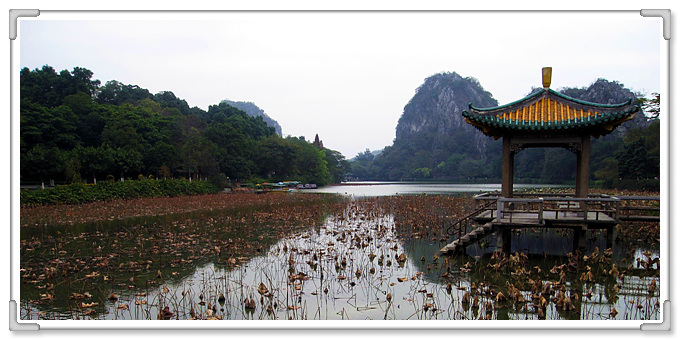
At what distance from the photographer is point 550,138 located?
412 inches

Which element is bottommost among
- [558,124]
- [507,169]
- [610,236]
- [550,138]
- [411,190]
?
[411,190]

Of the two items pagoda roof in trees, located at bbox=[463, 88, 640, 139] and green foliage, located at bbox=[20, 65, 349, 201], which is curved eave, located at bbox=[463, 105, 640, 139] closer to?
pagoda roof in trees, located at bbox=[463, 88, 640, 139]

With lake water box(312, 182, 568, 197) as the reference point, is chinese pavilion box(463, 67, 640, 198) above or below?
above

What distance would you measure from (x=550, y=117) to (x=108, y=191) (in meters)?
25.4

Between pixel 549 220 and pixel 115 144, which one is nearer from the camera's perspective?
pixel 549 220

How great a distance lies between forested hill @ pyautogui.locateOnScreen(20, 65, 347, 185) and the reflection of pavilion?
25.1 m

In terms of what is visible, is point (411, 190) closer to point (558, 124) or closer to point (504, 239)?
point (504, 239)

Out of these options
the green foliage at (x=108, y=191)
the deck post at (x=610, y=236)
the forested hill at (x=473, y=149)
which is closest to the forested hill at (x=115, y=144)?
the green foliage at (x=108, y=191)

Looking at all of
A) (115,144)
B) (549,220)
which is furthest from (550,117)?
(115,144)

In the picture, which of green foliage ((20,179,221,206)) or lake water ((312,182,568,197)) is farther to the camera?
lake water ((312,182,568,197))

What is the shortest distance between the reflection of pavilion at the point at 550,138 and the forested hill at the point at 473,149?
2204 cm

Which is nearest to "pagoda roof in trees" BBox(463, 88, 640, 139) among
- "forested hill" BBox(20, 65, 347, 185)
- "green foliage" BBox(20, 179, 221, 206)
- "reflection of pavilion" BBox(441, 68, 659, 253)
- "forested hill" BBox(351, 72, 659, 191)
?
"reflection of pavilion" BBox(441, 68, 659, 253)

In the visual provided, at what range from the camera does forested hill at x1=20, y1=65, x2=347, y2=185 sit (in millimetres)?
29406

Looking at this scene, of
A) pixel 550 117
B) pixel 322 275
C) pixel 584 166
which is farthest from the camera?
pixel 584 166
